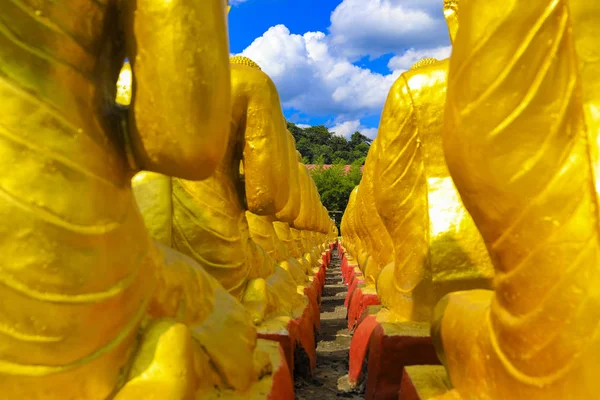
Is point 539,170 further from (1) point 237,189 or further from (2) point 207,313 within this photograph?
(1) point 237,189

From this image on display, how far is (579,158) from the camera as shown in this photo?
1.05m

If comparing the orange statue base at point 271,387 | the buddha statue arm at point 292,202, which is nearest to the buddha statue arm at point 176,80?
the orange statue base at point 271,387

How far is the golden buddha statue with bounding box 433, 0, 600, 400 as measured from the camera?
102 centimetres

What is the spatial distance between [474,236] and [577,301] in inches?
51.3

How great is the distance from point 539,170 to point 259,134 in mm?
1678

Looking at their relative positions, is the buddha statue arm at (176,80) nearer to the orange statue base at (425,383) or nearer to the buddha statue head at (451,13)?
the orange statue base at (425,383)

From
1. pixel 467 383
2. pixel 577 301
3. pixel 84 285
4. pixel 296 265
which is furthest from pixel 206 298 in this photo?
pixel 296 265

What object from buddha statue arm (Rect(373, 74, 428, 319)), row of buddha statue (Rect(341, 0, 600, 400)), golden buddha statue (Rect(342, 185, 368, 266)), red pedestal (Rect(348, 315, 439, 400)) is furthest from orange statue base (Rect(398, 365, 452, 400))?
golden buddha statue (Rect(342, 185, 368, 266))

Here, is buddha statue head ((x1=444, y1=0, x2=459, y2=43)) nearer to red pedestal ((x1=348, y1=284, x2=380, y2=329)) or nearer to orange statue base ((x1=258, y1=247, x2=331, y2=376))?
orange statue base ((x1=258, y1=247, x2=331, y2=376))

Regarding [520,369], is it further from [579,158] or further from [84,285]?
[84,285]

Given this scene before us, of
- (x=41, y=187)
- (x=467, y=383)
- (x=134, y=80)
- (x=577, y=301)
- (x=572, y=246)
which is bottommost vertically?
(x=467, y=383)

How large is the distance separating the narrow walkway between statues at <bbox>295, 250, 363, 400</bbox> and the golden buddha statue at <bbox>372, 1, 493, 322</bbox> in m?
1.07

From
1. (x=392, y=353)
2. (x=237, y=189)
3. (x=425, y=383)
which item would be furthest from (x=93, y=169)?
(x=392, y=353)

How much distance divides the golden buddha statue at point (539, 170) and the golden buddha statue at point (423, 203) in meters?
1.14
